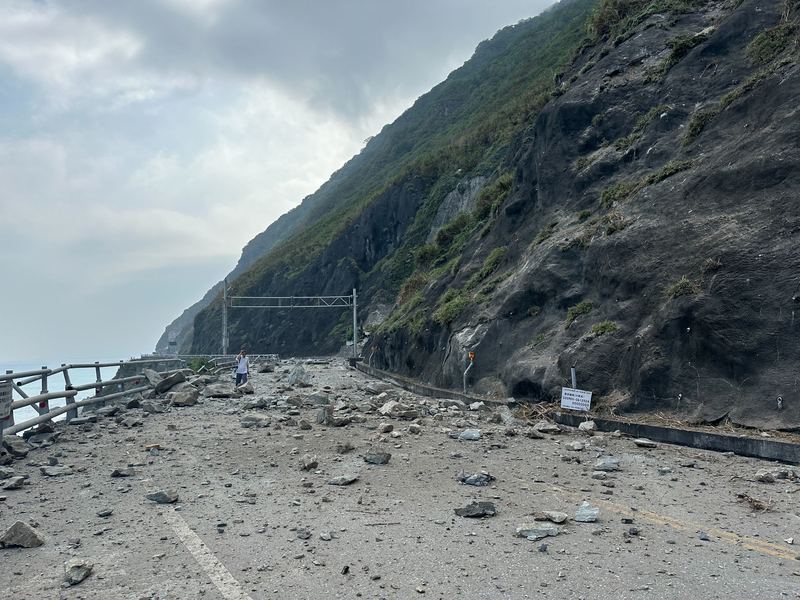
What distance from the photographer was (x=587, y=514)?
18.2ft

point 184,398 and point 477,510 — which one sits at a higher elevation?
point 477,510

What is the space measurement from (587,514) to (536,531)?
71 centimetres

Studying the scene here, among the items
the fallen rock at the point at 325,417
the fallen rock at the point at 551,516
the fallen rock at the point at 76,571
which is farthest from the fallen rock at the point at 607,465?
the fallen rock at the point at 76,571

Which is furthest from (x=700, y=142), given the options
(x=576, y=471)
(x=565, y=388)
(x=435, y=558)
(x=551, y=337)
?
(x=435, y=558)

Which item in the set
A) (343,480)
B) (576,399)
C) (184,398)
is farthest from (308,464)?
(184,398)

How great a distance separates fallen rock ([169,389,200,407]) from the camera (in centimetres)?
1513

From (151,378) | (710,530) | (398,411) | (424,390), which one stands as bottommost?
(424,390)

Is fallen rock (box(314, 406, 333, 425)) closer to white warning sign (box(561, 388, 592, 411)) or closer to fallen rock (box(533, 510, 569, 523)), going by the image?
white warning sign (box(561, 388, 592, 411))

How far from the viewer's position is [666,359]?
10.9 metres

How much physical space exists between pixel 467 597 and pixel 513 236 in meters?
19.1

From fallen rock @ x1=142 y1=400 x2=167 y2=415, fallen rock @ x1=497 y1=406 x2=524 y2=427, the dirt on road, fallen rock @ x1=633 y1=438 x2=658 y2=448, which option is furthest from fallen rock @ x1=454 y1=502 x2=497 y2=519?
fallen rock @ x1=142 y1=400 x2=167 y2=415

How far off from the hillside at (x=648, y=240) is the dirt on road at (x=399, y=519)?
2.30m

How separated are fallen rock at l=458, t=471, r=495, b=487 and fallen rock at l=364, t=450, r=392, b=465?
128 cm

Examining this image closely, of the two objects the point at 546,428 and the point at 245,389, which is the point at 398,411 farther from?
the point at 245,389
